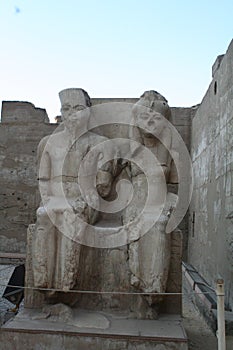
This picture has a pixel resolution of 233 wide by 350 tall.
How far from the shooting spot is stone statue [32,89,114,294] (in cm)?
312

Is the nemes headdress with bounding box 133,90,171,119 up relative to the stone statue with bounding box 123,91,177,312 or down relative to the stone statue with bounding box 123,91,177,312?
up

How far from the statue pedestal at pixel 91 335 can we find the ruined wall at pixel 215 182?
1856 mm

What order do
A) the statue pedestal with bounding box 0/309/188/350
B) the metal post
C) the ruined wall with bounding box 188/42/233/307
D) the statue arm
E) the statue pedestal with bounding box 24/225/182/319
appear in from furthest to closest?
the ruined wall with bounding box 188/42/233/307 → the statue arm → the statue pedestal with bounding box 24/225/182/319 → the statue pedestal with bounding box 0/309/188/350 → the metal post

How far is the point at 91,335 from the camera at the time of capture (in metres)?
2.83

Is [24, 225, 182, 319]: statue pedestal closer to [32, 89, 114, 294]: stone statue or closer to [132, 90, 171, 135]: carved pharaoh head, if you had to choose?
[32, 89, 114, 294]: stone statue

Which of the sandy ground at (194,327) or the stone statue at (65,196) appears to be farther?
the sandy ground at (194,327)

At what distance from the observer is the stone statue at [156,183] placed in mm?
3107

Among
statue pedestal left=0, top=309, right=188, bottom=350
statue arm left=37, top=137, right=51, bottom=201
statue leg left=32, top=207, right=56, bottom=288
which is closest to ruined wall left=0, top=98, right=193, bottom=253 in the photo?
statue arm left=37, top=137, right=51, bottom=201

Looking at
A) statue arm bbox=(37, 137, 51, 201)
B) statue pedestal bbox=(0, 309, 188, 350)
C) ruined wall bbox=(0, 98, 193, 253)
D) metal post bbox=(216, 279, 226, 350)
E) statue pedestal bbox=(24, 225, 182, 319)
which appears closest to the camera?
metal post bbox=(216, 279, 226, 350)

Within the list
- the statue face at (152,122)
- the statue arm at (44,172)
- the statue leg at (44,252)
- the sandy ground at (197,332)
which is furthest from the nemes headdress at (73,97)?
the sandy ground at (197,332)

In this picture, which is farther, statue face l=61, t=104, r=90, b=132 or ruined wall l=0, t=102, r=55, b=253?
ruined wall l=0, t=102, r=55, b=253

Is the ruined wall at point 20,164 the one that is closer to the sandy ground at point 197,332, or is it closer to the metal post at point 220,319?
the sandy ground at point 197,332

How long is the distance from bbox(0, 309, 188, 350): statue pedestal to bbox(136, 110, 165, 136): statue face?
1.57m

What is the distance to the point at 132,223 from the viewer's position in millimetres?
3273
